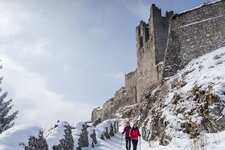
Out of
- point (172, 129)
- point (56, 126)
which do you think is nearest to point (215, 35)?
point (172, 129)

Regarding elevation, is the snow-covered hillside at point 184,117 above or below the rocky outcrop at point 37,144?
above

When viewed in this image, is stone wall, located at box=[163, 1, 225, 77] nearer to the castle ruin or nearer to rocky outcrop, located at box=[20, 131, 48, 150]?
the castle ruin

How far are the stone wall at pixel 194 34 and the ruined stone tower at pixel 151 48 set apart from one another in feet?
9.72

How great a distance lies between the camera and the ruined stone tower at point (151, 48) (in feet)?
119

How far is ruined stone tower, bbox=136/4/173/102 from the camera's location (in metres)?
36.2

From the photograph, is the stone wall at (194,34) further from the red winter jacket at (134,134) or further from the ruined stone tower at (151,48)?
the red winter jacket at (134,134)

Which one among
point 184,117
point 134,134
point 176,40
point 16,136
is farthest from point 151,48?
point 16,136

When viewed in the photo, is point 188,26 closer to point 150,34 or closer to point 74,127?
point 150,34

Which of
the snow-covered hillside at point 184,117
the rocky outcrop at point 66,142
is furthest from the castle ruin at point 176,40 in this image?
the rocky outcrop at point 66,142

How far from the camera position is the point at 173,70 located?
31.4 meters

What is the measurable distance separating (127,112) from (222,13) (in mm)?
14545

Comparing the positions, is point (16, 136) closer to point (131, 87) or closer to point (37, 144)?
point (37, 144)

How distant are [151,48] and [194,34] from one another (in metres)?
7.14

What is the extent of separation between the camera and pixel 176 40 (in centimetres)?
3209
